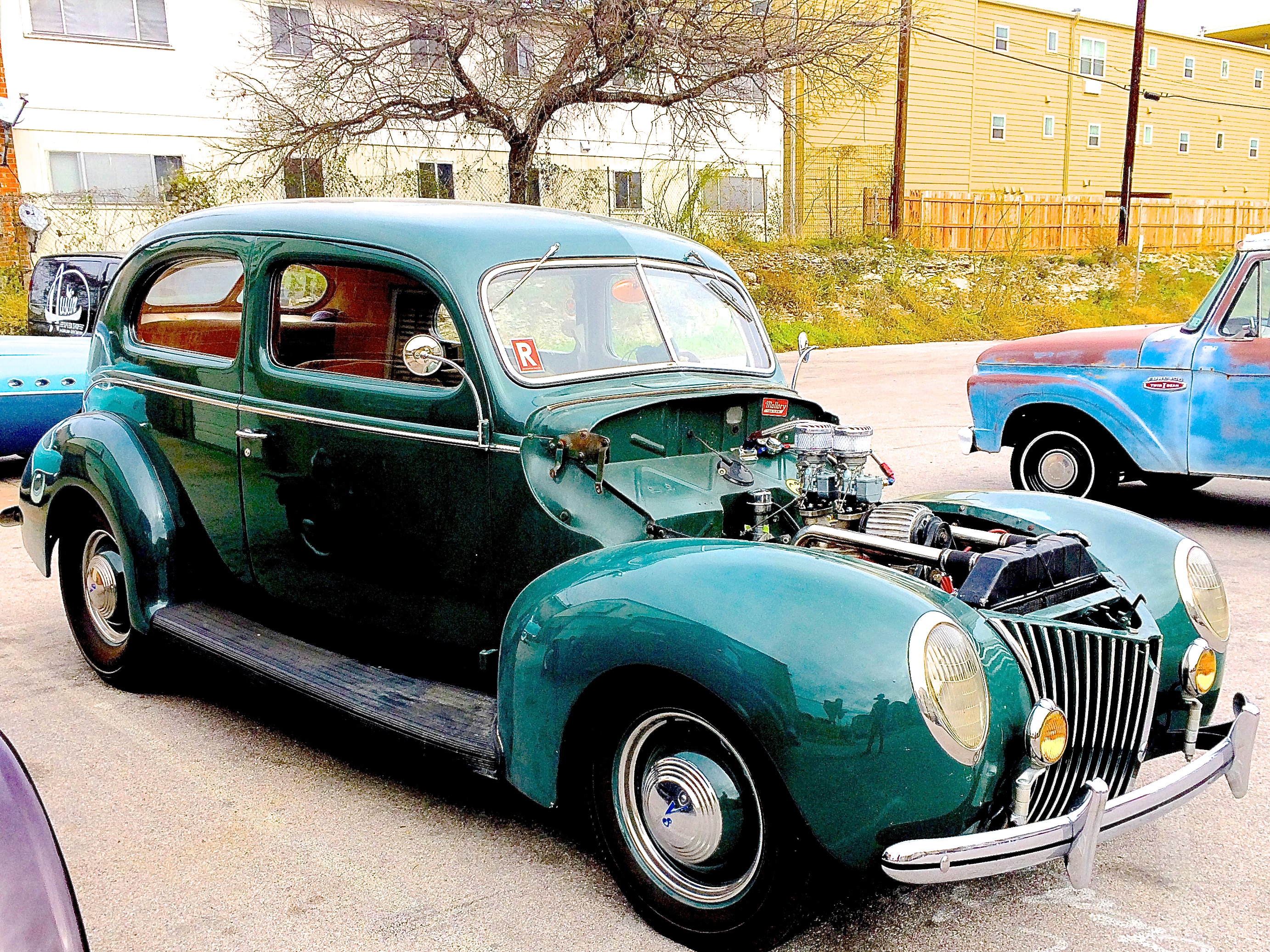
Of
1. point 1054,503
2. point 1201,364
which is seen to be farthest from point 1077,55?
point 1054,503

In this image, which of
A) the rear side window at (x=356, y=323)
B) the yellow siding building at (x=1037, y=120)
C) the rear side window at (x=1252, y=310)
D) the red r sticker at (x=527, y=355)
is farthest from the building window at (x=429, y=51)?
the red r sticker at (x=527, y=355)

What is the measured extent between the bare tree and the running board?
13.0 m

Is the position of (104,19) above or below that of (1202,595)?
above

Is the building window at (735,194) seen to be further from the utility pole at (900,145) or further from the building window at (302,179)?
the building window at (302,179)

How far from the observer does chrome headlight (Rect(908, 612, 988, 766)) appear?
2.47m

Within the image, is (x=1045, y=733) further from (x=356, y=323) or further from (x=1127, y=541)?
(x=356, y=323)

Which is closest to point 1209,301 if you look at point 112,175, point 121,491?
point 121,491

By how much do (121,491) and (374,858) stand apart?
1.96 metres

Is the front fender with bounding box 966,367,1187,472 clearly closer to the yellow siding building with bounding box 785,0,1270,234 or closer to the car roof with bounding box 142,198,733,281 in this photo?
the car roof with bounding box 142,198,733,281

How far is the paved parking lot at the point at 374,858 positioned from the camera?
116 inches

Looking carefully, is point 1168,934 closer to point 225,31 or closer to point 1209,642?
point 1209,642

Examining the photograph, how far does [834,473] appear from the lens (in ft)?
12.4

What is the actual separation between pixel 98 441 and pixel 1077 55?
38.0m

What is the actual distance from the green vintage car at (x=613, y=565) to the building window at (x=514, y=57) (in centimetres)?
1303
